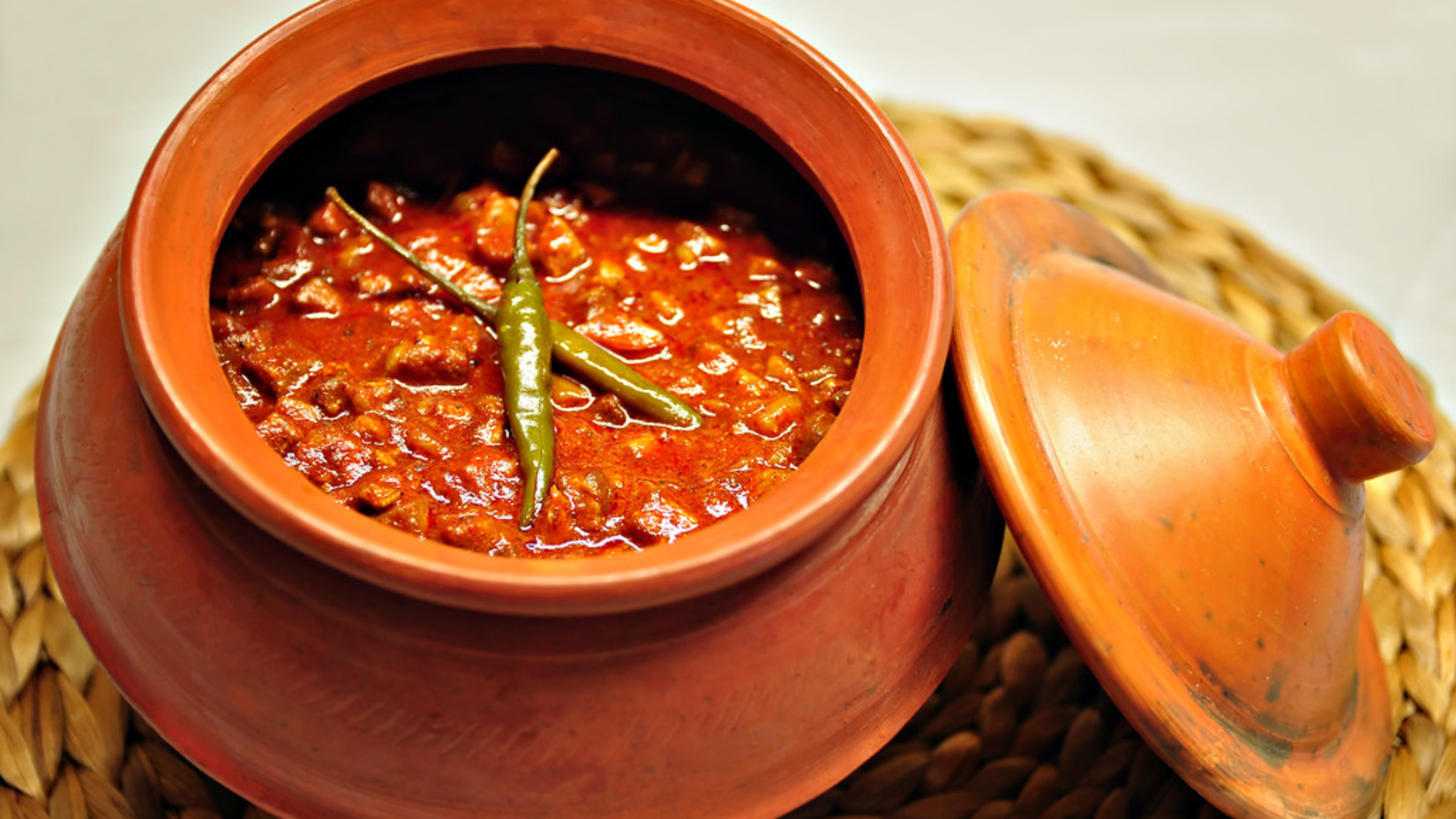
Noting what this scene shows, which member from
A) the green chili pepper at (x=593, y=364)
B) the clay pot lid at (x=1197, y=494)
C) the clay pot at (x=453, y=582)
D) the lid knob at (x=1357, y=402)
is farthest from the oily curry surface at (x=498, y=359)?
the lid knob at (x=1357, y=402)

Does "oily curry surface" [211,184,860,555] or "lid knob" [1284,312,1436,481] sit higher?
"lid knob" [1284,312,1436,481]

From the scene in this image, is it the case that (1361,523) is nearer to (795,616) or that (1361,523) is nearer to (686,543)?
(795,616)

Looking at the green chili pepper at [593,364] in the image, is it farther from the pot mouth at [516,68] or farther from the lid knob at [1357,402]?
the lid knob at [1357,402]

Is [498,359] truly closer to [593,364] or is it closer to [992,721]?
[593,364]

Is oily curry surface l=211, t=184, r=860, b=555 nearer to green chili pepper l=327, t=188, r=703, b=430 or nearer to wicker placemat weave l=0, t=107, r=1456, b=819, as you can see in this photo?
green chili pepper l=327, t=188, r=703, b=430

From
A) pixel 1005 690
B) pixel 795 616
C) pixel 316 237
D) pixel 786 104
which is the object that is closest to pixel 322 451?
pixel 316 237

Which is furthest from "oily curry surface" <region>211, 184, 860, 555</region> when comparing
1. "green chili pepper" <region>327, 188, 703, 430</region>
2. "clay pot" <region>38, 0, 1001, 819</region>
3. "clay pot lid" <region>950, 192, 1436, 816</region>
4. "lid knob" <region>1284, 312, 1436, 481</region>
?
"lid knob" <region>1284, 312, 1436, 481</region>
